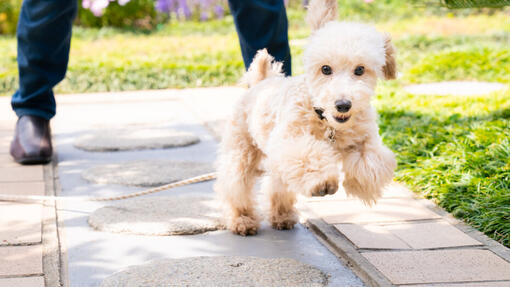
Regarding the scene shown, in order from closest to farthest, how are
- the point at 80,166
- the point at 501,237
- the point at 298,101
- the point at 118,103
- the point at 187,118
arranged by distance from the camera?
the point at 298,101
the point at 501,237
the point at 80,166
the point at 187,118
the point at 118,103

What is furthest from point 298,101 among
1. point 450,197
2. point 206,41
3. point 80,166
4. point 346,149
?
point 206,41

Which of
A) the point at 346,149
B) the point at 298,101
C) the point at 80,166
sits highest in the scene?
the point at 298,101

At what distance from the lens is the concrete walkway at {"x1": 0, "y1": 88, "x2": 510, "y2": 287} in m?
2.62

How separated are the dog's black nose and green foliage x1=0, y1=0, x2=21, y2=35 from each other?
488 inches

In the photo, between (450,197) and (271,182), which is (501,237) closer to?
(450,197)

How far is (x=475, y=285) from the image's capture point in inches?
97.1

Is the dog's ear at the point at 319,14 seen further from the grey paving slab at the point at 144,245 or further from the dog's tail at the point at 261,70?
the grey paving slab at the point at 144,245

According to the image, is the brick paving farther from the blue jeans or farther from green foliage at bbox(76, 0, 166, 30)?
green foliage at bbox(76, 0, 166, 30)

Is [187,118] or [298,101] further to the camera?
[187,118]

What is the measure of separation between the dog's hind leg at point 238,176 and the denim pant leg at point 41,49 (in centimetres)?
181

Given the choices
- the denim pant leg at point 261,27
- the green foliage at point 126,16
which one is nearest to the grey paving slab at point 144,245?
the denim pant leg at point 261,27

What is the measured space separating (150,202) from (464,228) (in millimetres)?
1636

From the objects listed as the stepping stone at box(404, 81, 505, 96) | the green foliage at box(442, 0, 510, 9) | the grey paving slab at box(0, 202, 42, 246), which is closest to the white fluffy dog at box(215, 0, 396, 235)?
the grey paving slab at box(0, 202, 42, 246)

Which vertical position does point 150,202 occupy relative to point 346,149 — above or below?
below
